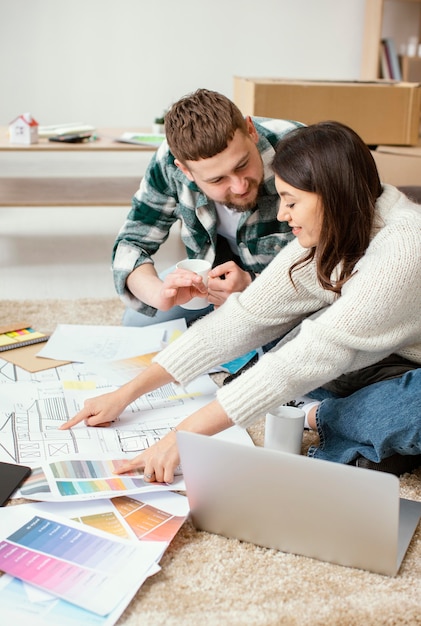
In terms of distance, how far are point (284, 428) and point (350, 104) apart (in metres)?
1.60

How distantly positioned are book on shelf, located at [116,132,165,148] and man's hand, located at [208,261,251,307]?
1.45 meters

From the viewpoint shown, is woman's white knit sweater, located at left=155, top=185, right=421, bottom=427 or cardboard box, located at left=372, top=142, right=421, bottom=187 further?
cardboard box, located at left=372, top=142, right=421, bottom=187

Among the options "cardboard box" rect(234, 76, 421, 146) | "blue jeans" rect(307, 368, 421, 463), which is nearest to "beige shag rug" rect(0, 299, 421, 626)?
"blue jeans" rect(307, 368, 421, 463)

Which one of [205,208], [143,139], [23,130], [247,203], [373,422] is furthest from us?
[143,139]

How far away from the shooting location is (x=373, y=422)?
132 cm

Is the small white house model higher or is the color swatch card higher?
the small white house model

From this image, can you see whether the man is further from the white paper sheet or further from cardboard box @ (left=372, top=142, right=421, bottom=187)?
cardboard box @ (left=372, top=142, right=421, bottom=187)

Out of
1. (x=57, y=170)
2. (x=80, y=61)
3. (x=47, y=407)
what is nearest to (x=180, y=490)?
(x=47, y=407)

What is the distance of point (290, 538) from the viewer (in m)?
1.12

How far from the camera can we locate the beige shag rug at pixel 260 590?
3.31 ft

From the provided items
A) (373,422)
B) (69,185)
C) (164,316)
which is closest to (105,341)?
(164,316)

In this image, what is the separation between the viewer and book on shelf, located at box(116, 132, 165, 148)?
9.62ft

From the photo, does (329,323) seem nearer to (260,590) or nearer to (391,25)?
(260,590)

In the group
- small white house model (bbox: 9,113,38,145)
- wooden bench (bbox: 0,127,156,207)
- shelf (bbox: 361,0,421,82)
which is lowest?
wooden bench (bbox: 0,127,156,207)
